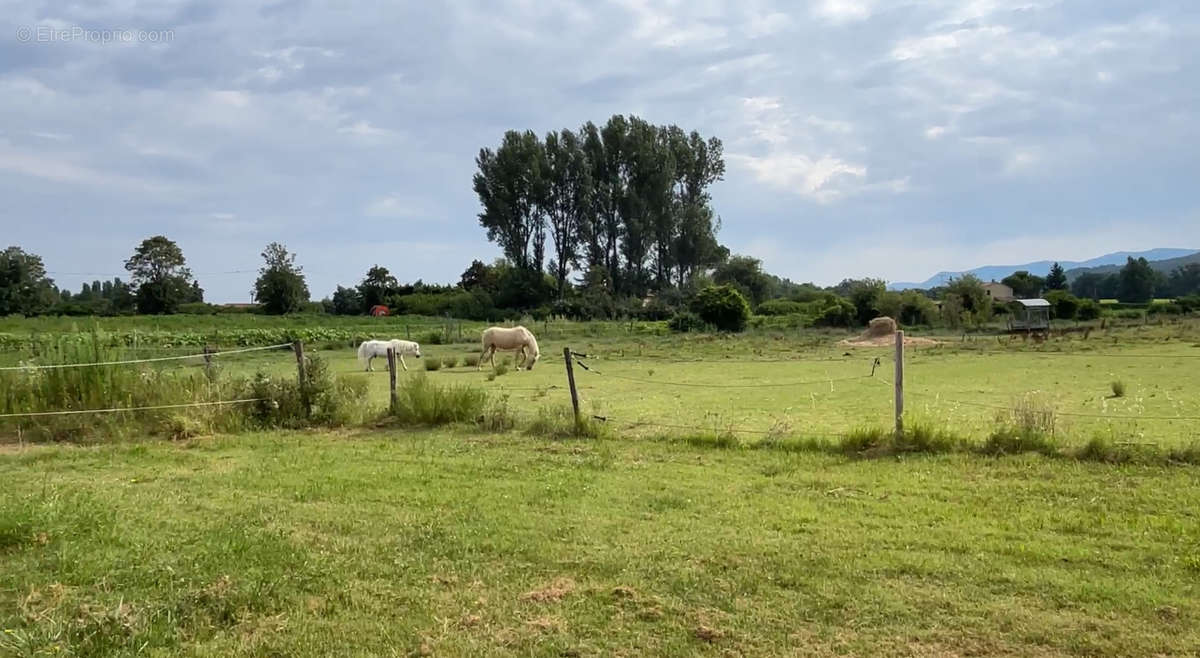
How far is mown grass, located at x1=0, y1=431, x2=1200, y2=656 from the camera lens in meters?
3.76

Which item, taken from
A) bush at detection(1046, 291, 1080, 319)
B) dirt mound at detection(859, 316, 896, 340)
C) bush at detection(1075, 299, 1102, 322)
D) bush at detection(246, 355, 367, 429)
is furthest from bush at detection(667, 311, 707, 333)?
bush at detection(246, 355, 367, 429)

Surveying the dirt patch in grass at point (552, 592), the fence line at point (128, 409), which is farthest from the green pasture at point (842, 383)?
the dirt patch in grass at point (552, 592)

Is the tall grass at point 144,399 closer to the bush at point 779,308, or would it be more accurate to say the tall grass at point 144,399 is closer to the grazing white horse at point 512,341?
the grazing white horse at point 512,341

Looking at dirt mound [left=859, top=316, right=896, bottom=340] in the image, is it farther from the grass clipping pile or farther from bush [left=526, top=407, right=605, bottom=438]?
bush [left=526, top=407, right=605, bottom=438]

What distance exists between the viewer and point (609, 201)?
63.9m

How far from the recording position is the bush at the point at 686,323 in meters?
49.0

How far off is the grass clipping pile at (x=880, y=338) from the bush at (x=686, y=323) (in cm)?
1025

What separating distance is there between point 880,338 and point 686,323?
1340 cm

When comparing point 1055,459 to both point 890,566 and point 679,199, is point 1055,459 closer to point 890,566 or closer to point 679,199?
point 890,566

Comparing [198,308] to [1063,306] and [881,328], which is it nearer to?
[881,328]

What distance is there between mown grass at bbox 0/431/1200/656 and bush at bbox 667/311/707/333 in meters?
41.2

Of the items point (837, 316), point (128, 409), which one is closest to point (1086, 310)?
point (837, 316)

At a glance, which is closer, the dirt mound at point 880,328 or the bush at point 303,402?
the bush at point 303,402

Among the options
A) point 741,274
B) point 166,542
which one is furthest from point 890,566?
point 741,274
